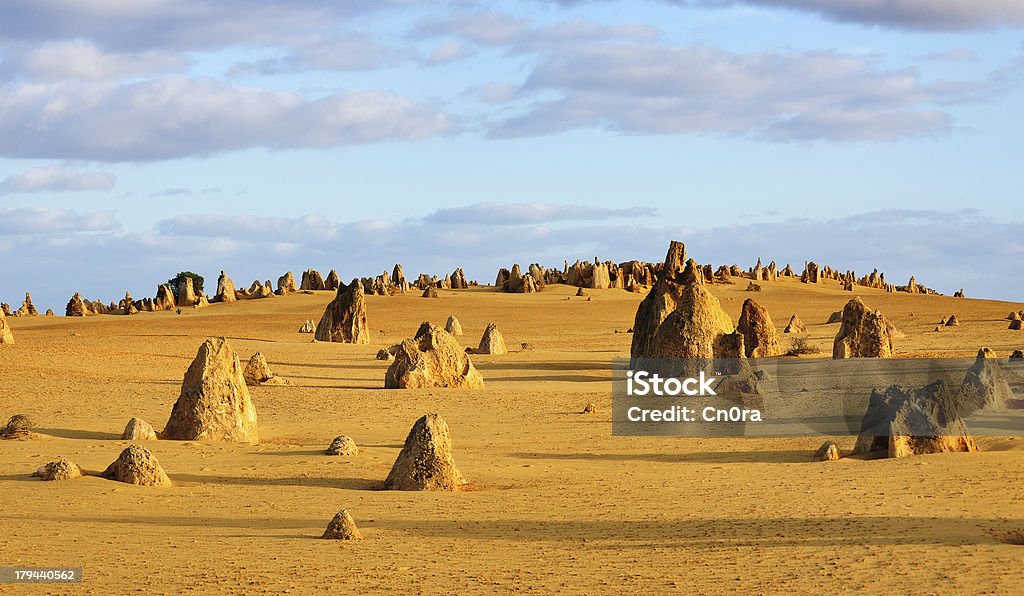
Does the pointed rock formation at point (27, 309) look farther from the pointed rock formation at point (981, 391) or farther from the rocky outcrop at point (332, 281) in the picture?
the pointed rock formation at point (981, 391)

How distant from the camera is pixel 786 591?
9.61 m

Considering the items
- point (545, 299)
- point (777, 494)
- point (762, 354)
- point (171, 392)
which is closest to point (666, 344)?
point (762, 354)

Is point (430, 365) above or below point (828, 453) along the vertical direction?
above

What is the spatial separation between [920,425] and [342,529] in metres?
8.46

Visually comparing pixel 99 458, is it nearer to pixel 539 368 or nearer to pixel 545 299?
pixel 539 368

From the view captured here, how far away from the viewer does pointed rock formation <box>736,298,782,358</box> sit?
103ft

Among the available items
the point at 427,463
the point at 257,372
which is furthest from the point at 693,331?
the point at 427,463

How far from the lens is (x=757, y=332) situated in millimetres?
31656

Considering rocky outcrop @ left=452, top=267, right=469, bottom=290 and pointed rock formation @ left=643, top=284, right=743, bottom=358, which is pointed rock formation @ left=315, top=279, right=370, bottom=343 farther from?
rocky outcrop @ left=452, top=267, right=469, bottom=290

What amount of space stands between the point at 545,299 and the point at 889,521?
6205cm

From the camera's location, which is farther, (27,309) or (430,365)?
(27,309)

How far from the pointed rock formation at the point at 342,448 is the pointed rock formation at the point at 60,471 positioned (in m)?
3.48

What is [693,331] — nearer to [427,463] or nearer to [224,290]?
[427,463]

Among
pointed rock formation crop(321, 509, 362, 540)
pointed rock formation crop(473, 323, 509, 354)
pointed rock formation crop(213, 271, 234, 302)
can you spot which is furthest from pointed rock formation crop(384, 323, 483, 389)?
pointed rock formation crop(213, 271, 234, 302)
